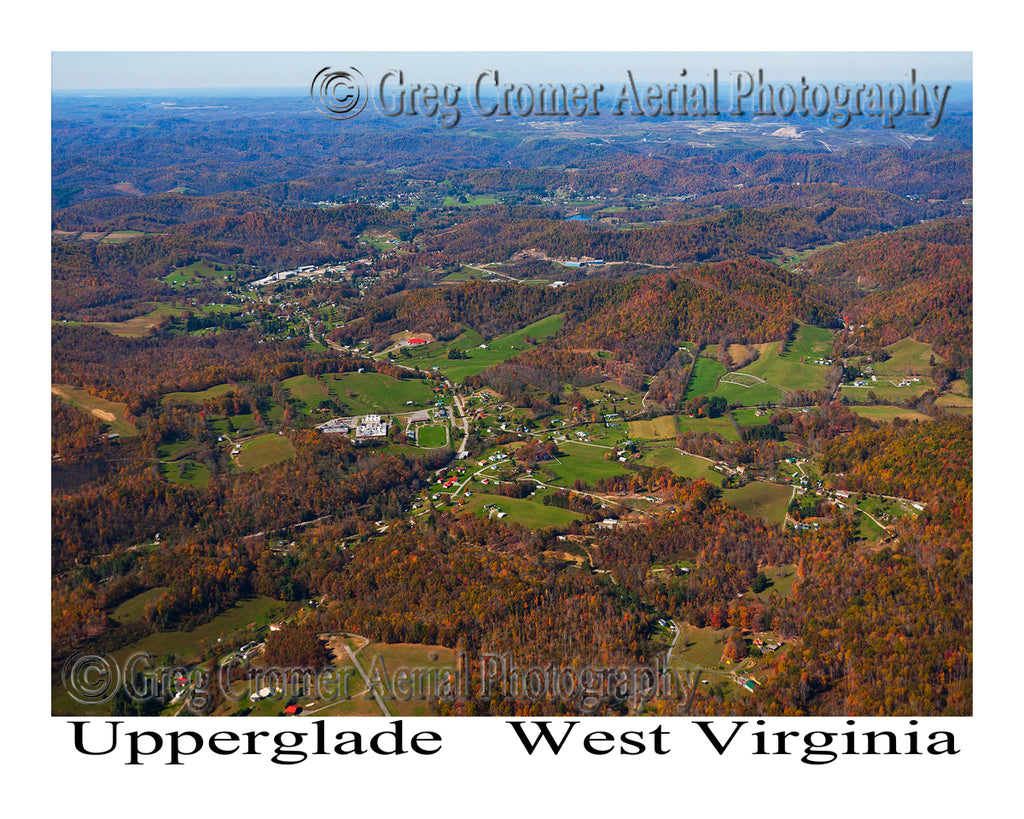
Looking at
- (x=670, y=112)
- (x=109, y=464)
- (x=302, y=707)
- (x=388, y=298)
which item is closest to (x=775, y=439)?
(x=670, y=112)

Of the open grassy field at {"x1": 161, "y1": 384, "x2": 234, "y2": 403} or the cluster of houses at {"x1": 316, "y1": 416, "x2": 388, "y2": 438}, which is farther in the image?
the open grassy field at {"x1": 161, "y1": 384, "x2": 234, "y2": 403}

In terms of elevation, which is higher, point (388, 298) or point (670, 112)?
point (670, 112)

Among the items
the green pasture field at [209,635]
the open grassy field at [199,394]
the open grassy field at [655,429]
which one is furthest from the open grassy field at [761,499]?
the open grassy field at [199,394]

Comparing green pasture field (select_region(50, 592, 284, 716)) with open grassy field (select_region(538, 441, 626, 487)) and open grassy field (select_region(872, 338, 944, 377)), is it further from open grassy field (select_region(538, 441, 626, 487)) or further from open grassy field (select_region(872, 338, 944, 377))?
open grassy field (select_region(872, 338, 944, 377))

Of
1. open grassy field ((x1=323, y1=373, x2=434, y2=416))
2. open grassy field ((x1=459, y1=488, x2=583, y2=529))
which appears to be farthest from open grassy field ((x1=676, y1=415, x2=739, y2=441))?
open grassy field ((x1=323, y1=373, x2=434, y2=416))

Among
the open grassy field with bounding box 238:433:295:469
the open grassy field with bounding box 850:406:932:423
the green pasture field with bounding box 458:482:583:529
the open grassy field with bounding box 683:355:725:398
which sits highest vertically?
the open grassy field with bounding box 683:355:725:398

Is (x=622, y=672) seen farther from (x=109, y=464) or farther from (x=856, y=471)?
(x=109, y=464)

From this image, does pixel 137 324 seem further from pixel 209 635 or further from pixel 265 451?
pixel 209 635
